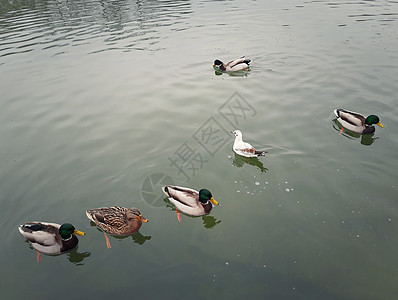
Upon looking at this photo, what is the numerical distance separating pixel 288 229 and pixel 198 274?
2631mm

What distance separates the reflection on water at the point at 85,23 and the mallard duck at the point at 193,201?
15062 millimetres

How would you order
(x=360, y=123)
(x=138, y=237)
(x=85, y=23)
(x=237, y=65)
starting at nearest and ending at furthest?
(x=138, y=237) → (x=360, y=123) → (x=237, y=65) → (x=85, y=23)

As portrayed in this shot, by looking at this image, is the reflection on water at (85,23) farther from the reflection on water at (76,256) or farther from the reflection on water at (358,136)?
the reflection on water at (76,256)

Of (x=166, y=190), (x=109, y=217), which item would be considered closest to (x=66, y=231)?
(x=109, y=217)

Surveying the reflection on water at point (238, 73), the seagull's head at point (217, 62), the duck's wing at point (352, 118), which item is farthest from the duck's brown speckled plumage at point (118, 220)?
the seagull's head at point (217, 62)

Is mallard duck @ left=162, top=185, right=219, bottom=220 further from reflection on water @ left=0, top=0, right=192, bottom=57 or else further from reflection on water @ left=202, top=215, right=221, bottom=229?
reflection on water @ left=0, top=0, right=192, bottom=57

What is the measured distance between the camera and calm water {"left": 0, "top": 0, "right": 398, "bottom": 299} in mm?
6801

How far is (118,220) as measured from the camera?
7.60 meters

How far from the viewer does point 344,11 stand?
2720 cm

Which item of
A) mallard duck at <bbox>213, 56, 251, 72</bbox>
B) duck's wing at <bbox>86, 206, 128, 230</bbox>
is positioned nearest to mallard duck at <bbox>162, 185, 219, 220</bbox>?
duck's wing at <bbox>86, 206, 128, 230</bbox>

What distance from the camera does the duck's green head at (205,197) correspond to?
318 inches

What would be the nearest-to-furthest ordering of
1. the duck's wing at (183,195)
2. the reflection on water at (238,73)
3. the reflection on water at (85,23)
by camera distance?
the duck's wing at (183,195), the reflection on water at (238,73), the reflection on water at (85,23)

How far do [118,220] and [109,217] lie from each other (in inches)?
10.2

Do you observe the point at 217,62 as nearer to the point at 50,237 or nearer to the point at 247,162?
the point at 247,162
